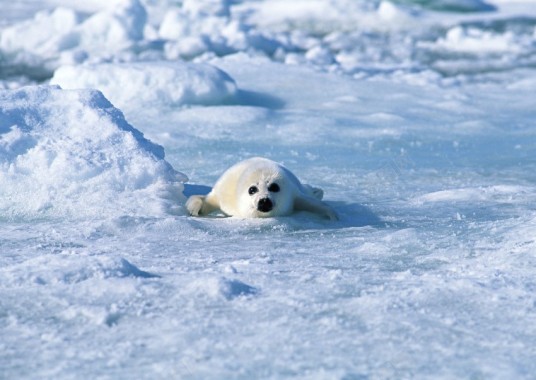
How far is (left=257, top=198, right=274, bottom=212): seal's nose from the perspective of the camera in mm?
3902

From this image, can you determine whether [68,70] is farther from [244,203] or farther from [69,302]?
[69,302]

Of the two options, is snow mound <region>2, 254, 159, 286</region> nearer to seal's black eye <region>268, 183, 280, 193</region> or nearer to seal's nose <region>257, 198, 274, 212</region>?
seal's nose <region>257, 198, 274, 212</region>

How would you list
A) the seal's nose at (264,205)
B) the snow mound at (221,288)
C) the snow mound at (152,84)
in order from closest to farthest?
1. the snow mound at (221,288)
2. the seal's nose at (264,205)
3. the snow mound at (152,84)

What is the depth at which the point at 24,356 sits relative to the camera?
229 centimetres

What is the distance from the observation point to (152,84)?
23.1ft

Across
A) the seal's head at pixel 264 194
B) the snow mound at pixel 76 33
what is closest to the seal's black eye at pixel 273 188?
the seal's head at pixel 264 194

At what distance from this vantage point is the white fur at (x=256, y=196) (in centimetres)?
397

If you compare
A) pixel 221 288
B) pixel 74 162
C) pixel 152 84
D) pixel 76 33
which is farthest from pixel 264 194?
pixel 76 33

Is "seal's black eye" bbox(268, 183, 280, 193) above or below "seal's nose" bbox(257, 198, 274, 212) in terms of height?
above

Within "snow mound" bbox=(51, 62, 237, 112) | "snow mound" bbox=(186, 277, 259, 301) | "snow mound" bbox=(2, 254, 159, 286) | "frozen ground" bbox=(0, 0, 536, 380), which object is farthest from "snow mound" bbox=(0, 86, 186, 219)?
"snow mound" bbox=(51, 62, 237, 112)

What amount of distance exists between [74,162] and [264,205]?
3.01 ft

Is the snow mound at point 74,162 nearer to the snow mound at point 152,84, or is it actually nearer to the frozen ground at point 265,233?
the frozen ground at point 265,233

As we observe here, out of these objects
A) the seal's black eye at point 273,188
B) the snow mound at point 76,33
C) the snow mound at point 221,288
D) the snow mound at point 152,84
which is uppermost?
the snow mound at point 76,33

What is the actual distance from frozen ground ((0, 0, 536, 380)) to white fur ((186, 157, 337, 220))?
96mm
